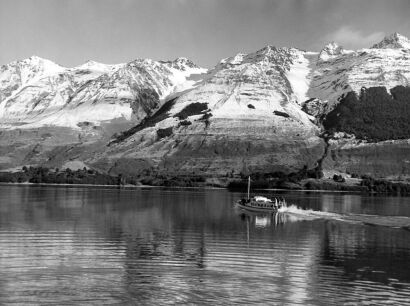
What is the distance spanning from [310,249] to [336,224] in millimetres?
40321

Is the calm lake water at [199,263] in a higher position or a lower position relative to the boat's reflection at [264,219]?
lower

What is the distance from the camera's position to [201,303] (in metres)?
42.5

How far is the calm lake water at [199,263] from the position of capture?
45.1 metres

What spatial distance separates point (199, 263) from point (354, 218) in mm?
72336

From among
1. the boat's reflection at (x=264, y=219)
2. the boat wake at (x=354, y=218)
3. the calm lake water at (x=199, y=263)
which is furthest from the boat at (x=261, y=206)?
the calm lake water at (x=199, y=263)

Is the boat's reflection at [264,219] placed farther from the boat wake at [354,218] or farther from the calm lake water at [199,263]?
the calm lake water at [199,263]

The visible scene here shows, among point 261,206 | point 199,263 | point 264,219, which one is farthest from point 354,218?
point 199,263

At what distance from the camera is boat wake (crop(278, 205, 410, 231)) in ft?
367

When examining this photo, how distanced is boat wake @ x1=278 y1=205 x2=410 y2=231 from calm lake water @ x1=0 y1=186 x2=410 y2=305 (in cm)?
308

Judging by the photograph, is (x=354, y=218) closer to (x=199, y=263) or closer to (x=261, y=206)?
(x=261, y=206)

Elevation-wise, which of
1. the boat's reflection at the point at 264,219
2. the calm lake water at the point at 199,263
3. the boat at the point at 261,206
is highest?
the boat at the point at 261,206

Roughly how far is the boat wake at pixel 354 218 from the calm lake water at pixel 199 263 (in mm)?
3082

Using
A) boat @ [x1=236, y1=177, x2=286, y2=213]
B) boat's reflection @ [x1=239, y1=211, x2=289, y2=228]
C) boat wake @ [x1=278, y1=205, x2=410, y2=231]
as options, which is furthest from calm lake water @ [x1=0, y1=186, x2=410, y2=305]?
boat @ [x1=236, y1=177, x2=286, y2=213]

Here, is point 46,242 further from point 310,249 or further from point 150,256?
point 310,249
